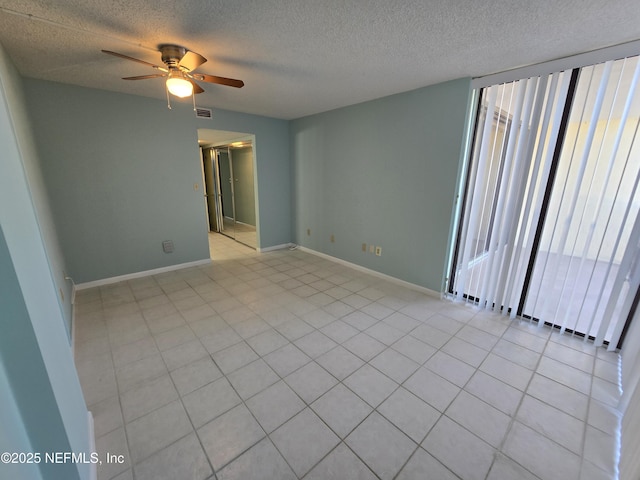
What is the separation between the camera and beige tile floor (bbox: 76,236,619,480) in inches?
52.4

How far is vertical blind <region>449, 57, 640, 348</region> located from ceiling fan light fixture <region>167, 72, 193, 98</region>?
2.77 m

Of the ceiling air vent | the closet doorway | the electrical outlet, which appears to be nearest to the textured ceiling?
the ceiling air vent

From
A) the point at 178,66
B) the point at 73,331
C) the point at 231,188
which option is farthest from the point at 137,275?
the point at 231,188

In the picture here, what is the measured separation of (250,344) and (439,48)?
2.85 meters

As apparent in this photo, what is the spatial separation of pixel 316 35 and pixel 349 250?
282 cm

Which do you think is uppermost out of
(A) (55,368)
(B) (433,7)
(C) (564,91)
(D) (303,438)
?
(B) (433,7)

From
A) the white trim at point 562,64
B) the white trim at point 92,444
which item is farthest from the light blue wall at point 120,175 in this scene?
the white trim at point 562,64

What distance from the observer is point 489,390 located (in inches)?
69.8

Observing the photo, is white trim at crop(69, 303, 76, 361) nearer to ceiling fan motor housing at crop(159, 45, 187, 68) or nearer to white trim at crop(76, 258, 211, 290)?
white trim at crop(76, 258, 211, 290)

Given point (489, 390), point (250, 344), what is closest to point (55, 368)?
point (250, 344)

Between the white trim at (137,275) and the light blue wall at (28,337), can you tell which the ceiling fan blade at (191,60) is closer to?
the light blue wall at (28,337)

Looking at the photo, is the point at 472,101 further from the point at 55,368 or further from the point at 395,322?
the point at 55,368

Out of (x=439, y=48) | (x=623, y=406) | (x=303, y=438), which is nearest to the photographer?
(x=303, y=438)

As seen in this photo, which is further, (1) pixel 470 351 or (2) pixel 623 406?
(1) pixel 470 351
